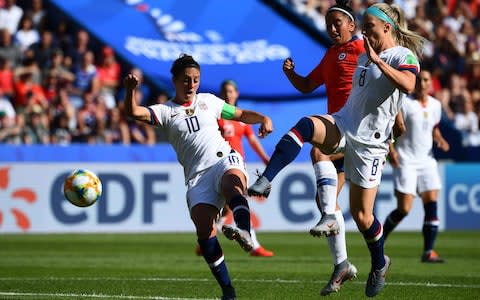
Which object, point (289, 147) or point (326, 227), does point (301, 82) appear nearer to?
point (289, 147)

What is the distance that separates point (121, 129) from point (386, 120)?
12.6 m

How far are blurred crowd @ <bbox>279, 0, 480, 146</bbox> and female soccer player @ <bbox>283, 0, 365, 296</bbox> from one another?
13383 millimetres

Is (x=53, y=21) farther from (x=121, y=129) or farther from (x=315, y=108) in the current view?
(x=315, y=108)

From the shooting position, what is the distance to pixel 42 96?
21.3 metres

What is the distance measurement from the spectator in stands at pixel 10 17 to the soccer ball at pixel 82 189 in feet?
39.3

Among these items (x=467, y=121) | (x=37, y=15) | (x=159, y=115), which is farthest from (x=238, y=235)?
(x=467, y=121)

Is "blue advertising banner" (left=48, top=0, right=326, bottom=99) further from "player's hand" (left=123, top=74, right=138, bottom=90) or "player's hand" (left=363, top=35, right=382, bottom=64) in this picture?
"player's hand" (left=363, top=35, right=382, bottom=64)

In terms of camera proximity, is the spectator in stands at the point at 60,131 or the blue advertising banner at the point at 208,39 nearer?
the spectator in stands at the point at 60,131

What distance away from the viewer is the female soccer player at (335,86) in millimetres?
9750

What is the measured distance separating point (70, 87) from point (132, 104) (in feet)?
43.4

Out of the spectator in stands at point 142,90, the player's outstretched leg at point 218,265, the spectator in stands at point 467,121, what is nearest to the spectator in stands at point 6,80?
the spectator in stands at point 142,90

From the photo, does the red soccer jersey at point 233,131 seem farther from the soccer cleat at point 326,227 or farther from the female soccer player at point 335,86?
the soccer cleat at point 326,227

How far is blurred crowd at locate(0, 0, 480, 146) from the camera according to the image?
67.8 feet

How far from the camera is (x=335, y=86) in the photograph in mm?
10078
